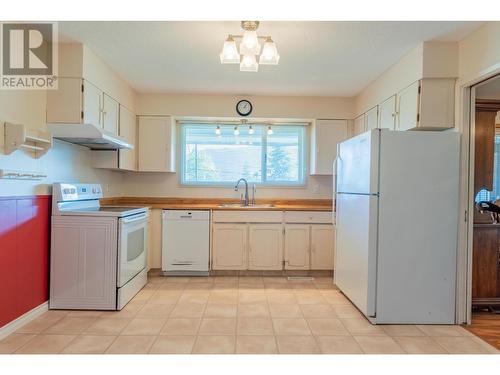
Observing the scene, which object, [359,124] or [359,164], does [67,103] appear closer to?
[359,164]

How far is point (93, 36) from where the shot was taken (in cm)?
257

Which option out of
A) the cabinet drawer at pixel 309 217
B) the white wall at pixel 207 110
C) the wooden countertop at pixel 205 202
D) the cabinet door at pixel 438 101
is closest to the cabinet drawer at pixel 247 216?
the cabinet drawer at pixel 309 217

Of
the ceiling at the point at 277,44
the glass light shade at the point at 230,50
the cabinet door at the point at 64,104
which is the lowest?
the cabinet door at the point at 64,104

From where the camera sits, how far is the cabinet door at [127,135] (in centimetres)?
367

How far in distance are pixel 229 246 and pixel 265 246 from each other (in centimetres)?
43

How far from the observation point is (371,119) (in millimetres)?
3672

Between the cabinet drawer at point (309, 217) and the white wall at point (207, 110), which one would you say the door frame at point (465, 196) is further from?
the white wall at point (207, 110)

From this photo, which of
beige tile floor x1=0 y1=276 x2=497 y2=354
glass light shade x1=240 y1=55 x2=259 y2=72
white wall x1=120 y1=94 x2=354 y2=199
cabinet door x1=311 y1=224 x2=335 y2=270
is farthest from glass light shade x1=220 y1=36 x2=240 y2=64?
cabinet door x1=311 y1=224 x2=335 y2=270

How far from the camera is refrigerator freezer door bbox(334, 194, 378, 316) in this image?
258cm

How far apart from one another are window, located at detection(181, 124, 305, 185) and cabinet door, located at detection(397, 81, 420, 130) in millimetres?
1696

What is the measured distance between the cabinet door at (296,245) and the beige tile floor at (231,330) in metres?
0.69

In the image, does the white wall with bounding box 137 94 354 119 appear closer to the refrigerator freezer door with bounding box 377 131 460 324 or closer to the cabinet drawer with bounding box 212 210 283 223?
the cabinet drawer with bounding box 212 210 283 223
